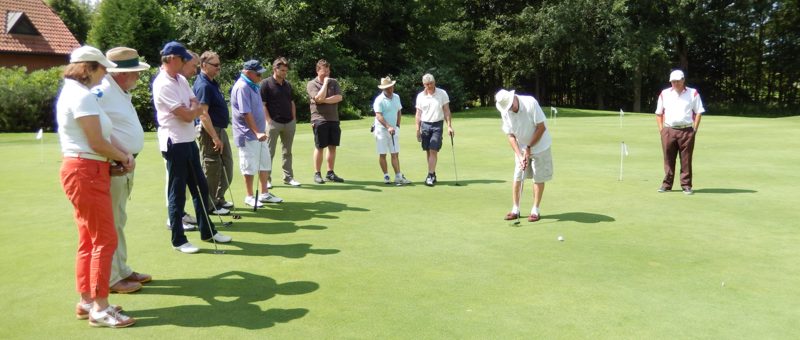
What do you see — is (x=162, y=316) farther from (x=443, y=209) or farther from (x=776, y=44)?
(x=776, y=44)

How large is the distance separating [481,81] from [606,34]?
12588 millimetres

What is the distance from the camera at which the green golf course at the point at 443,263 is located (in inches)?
192

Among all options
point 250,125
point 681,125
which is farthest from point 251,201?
point 681,125

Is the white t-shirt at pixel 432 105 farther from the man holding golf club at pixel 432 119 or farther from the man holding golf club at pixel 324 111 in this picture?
the man holding golf club at pixel 324 111

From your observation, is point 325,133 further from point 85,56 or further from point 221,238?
point 85,56

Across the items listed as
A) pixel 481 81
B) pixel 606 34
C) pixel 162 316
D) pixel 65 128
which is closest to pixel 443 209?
pixel 162 316

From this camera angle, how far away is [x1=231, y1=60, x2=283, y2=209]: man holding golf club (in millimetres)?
9094

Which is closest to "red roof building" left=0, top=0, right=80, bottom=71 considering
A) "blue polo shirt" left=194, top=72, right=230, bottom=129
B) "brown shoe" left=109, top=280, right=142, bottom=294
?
"blue polo shirt" left=194, top=72, right=230, bottom=129

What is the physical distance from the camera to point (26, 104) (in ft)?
75.5

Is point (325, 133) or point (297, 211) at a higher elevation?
point (325, 133)

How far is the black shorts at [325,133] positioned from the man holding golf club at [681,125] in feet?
18.0

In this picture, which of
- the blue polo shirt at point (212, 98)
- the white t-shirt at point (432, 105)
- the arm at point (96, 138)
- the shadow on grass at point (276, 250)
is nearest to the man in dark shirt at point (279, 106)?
the blue polo shirt at point (212, 98)

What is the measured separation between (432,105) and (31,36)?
35.3 metres

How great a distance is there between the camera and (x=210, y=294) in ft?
18.2
